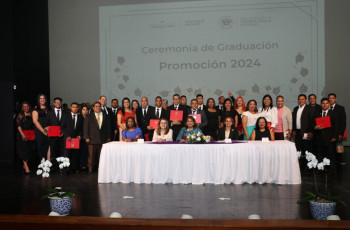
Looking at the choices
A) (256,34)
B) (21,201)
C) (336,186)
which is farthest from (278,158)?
(256,34)

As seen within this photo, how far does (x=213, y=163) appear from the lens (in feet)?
17.5

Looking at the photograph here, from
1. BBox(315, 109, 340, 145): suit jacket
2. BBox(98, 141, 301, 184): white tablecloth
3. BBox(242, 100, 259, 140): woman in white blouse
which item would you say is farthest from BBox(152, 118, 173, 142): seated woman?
BBox(315, 109, 340, 145): suit jacket

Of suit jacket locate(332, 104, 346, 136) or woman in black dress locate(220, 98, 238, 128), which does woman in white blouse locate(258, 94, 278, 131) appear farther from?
suit jacket locate(332, 104, 346, 136)

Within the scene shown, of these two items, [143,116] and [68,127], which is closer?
[68,127]

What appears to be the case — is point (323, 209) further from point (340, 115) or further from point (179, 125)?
point (179, 125)

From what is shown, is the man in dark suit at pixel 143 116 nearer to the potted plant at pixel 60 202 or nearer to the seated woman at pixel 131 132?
the seated woman at pixel 131 132

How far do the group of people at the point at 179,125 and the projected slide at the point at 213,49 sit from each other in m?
2.66

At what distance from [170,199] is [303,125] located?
3405 millimetres

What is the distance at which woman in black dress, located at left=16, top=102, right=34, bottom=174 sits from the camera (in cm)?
675

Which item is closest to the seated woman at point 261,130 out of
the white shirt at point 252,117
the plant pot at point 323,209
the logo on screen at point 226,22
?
the white shirt at point 252,117

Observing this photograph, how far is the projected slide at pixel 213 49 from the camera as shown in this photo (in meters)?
9.19

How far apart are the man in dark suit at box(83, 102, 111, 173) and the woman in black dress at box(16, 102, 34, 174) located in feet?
3.97

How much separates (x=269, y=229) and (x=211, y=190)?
3914mm

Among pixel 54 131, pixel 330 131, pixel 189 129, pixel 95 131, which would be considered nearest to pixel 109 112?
pixel 95 131
